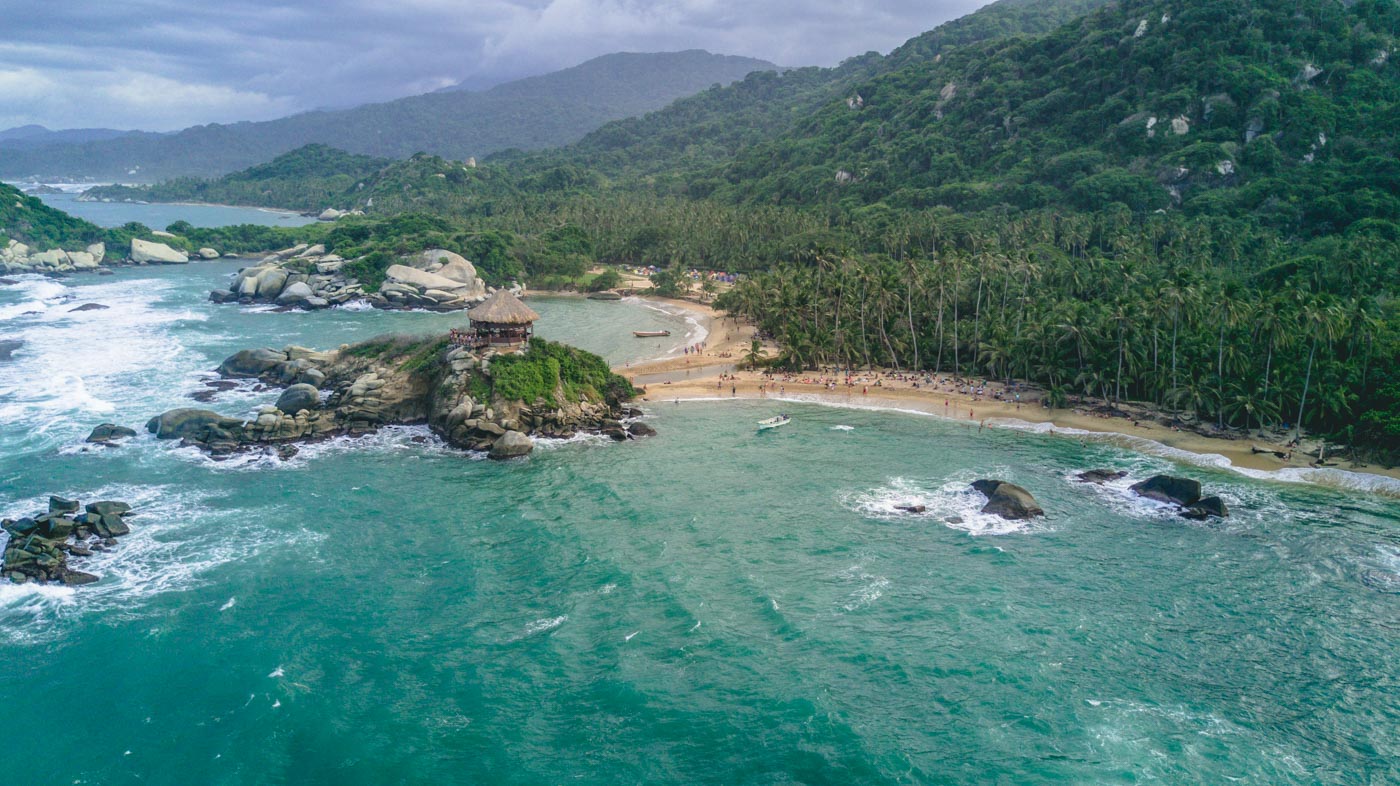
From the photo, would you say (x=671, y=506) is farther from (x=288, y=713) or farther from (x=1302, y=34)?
(x=1302, y=34)

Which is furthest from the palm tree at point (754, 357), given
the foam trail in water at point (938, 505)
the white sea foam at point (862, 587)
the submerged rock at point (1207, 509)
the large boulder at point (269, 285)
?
the large boulder at point (269, 285)

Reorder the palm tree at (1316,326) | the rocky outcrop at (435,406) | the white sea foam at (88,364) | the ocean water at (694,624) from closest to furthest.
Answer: the ocean water at (694,624)
the palm tree at (1316,326)
the rocky outcrop at (435,406)
the white sea foam at (88,364)

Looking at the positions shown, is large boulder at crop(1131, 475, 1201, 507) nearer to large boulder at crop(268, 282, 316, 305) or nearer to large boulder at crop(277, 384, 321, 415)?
A: large boulder at crop(277, 384, 321, 415)

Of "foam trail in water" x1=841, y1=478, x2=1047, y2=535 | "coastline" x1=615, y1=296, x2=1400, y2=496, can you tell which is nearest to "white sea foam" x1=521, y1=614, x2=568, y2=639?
"foam trail in water" x1=841, y1=478, x2=1047, y2=535

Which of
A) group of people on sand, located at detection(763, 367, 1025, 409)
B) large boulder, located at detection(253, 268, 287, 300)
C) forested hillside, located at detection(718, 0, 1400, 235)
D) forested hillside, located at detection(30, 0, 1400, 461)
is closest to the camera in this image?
forested hillside, located at detection(30, 0, 1400, 461)

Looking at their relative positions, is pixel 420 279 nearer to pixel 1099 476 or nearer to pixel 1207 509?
pixel 1099 476

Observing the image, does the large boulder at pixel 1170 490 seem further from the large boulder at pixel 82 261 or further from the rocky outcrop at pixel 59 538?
the large boulder at pixel 82 261
